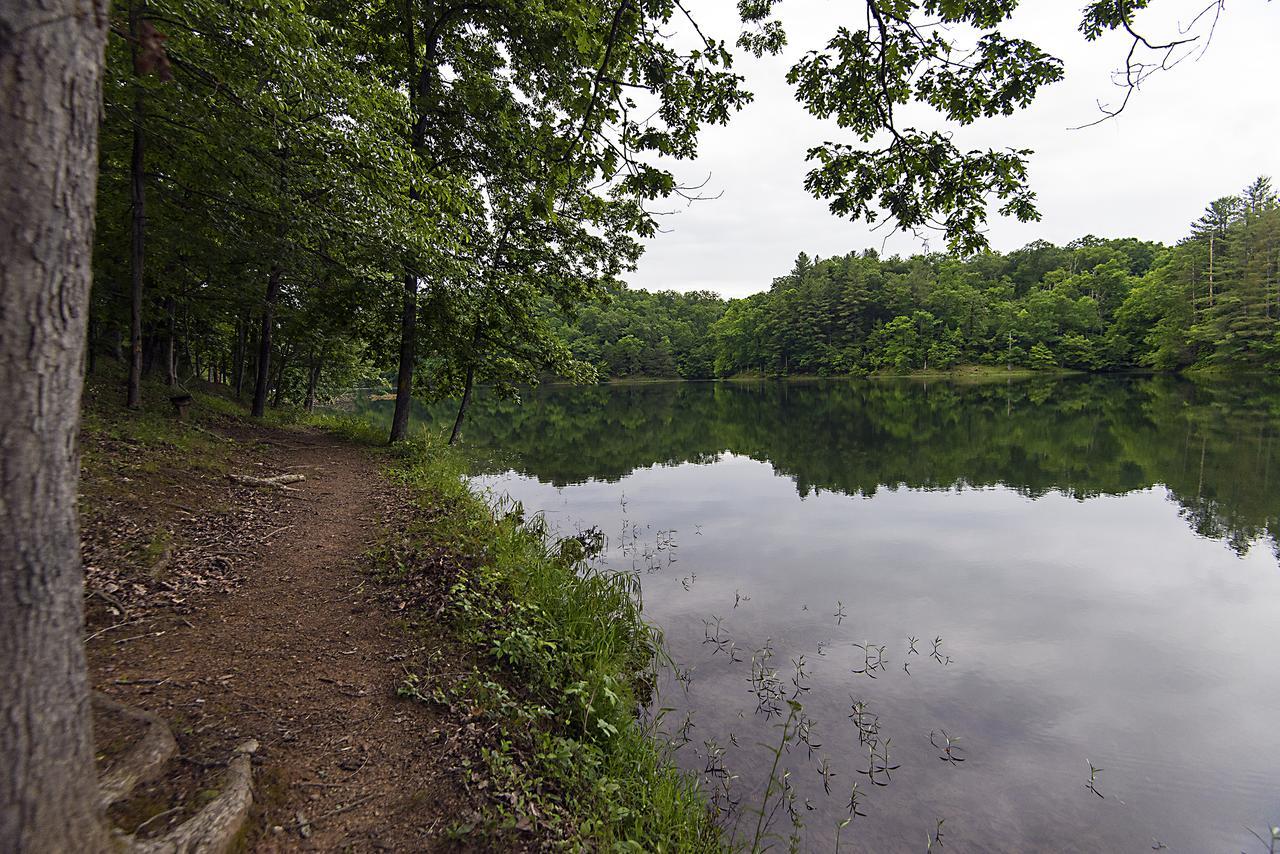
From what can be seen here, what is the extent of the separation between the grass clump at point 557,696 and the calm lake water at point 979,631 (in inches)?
26.7

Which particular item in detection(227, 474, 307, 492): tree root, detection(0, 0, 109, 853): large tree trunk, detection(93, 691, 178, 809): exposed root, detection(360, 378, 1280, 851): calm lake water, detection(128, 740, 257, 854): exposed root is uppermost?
detection(0, 0, 109, 853): large tree trunk

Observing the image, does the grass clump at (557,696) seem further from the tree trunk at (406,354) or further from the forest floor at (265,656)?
the tree trunk at (406,354)

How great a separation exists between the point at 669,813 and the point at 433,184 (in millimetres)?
9807

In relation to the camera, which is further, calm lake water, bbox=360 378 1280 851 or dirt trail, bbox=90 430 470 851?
calm lake water, bbox=360 378 1280 851

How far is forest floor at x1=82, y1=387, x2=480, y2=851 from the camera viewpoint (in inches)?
110

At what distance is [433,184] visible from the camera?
9633mm

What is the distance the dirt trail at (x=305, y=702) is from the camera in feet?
9.29

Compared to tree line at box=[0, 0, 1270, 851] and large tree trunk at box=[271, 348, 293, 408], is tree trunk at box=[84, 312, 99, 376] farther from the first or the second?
large tree trunk at box=[271, 348, 293, 408]

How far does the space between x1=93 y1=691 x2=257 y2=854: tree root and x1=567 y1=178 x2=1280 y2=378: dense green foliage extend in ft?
163

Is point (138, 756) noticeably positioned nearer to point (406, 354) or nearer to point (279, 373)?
point (406, 354)

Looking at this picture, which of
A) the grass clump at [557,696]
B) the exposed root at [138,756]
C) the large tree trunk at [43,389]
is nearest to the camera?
the large tree trunk at [43,389]

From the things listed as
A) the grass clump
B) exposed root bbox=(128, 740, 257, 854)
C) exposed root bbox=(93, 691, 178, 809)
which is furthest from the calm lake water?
exposed root bbox=(93, 691, 178, 809)

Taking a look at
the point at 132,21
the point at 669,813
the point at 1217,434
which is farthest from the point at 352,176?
the point at 1217,434

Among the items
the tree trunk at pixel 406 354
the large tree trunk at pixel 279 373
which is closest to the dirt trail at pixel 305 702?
the tree trunk at pixel 406 354
